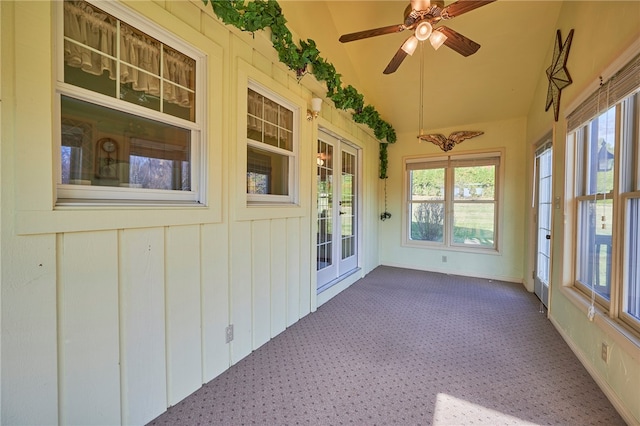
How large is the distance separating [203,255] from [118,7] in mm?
1466

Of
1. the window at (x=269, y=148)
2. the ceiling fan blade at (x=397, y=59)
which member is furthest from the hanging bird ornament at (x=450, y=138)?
the window at (x=269, y=148)

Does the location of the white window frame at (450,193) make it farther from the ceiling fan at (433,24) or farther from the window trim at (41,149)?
the window trim at (41,149)

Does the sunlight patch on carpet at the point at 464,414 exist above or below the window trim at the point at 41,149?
below

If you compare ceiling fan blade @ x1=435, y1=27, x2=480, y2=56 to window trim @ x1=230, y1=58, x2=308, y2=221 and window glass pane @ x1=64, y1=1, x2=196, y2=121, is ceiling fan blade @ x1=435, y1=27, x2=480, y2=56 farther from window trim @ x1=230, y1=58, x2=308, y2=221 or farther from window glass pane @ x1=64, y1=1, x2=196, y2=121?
window glass pane @ x1=64, y1=1, x2=196, y2=121

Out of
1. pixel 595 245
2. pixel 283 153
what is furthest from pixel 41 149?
pixel 595 245

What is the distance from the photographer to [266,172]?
2633mm

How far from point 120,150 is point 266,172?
125 centimetres

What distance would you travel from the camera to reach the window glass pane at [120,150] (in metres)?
1.35

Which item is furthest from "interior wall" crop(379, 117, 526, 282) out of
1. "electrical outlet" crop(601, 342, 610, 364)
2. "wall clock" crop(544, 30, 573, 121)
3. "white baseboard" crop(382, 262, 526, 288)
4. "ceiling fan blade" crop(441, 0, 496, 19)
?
"ceiling fan blade" crop(441, 0, 496, 19)

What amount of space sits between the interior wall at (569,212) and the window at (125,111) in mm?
2768

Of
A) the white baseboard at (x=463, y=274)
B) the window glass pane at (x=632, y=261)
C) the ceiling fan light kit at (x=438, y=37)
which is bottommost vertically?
the white baseboard at (x=463, y=274)

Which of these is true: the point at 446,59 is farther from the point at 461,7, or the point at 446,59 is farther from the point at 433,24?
the point at 461,7

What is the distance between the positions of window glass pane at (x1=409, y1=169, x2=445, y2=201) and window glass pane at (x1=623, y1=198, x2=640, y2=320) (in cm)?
342

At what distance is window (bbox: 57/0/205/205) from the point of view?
1.33m
